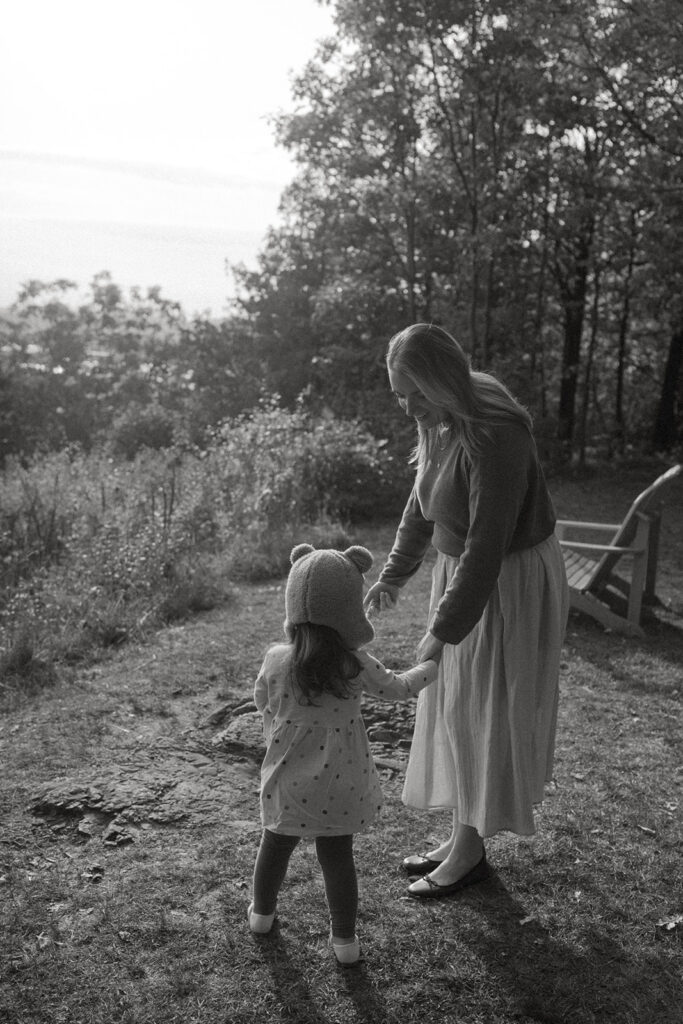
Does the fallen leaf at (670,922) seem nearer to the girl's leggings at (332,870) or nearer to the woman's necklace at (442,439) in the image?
the girl's leggings at (332,870)

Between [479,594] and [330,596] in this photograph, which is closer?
[330,596]

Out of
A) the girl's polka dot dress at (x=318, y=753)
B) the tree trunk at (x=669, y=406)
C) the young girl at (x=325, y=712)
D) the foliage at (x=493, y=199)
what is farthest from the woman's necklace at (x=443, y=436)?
the tree trunk at (x=669, y=406)

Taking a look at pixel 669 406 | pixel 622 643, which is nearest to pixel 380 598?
pixel 622 643

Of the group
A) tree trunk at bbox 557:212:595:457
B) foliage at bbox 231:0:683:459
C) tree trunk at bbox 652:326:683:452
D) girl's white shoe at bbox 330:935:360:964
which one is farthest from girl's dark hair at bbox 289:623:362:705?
tree trunk at bbox 652:326:683:452

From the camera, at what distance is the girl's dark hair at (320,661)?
7.99 ft

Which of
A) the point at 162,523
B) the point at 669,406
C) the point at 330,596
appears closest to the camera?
the point at 330,596

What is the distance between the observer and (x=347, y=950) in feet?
8.94

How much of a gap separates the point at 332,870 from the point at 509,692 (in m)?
0.73

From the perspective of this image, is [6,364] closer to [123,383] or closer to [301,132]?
[123,383]

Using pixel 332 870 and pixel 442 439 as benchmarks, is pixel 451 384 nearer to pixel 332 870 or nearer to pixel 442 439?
pixel 442 439

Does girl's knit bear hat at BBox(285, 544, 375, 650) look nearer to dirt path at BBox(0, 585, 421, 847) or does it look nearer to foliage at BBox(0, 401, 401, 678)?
dirt path at BBox(0, 585, 421, 847)

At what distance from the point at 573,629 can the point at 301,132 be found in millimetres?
10638

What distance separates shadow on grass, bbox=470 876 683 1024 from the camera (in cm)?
255

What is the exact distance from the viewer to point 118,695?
4984mm
